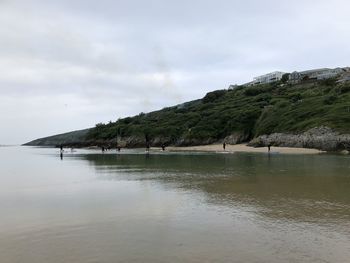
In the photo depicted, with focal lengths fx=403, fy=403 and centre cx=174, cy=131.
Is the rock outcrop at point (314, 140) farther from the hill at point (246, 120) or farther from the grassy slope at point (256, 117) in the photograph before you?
the grassy slope at point (256, 117)

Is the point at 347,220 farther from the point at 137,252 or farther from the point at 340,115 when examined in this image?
the point at 340,115

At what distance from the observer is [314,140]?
79688 mm

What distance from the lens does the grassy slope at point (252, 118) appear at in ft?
314

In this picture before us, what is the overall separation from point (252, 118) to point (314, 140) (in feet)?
144

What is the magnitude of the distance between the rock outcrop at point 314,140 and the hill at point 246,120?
5.26 ft

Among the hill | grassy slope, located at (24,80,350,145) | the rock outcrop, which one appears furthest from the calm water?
grassy slope, located at (24,80,350,145)

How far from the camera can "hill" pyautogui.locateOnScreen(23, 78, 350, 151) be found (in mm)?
95188

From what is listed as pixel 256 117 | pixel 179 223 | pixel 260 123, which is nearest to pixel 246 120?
pixel 256 117

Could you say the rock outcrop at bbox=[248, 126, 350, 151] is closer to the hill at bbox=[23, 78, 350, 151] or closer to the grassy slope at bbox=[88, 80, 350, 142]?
the hill at bbox=[23, 78, 350, 151]

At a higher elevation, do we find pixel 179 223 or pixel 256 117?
pixel 256 117

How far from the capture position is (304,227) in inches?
546

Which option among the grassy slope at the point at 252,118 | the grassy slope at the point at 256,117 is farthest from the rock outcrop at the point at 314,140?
the grassy slope at the point at 256,117

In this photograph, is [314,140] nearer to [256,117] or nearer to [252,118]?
[252,118]

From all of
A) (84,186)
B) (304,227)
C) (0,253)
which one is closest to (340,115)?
(84,186)
